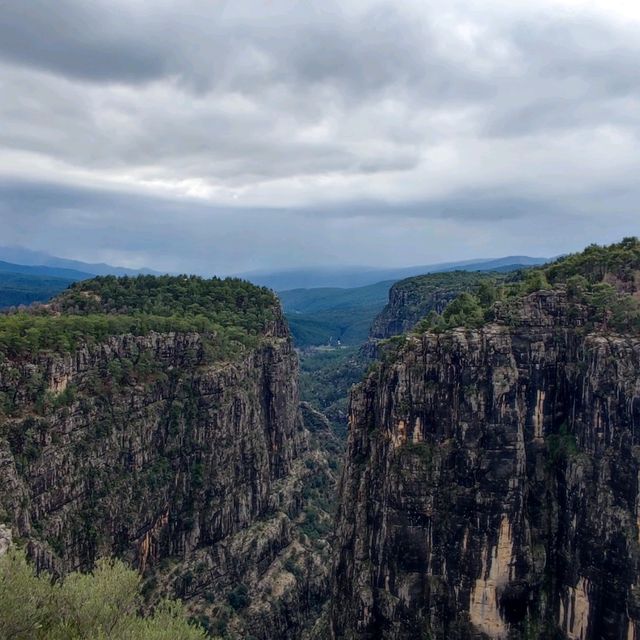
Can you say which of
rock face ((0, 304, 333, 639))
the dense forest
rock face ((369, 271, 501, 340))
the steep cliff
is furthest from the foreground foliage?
rock face ((369, 271, 501, 340))

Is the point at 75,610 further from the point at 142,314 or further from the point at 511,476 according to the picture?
the point at 142,314

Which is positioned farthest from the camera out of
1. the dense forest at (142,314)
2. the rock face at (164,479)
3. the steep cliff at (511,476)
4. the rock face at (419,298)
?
the rock face at (419,298)

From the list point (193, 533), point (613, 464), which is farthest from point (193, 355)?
point (613, 464)

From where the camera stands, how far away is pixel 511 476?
46344mm

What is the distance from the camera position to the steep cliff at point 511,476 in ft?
144

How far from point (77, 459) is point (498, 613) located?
44807 mm

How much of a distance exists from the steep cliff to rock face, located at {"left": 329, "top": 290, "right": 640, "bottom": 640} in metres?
0.08

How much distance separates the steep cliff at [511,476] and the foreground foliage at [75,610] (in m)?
20.7

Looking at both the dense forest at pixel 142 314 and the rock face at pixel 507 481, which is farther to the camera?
the dense forest at pixel 142 314

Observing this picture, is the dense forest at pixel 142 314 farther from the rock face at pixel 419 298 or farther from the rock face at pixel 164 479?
the rock face at pixel 419 298

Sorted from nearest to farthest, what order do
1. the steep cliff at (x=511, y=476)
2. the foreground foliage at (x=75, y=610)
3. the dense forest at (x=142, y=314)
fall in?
the foreground foliage at (x=75, y=610)
the steep cliff at (x=511, y=476)
the dense forest at (x=142, y=314)

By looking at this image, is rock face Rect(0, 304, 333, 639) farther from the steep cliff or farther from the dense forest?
the steep cliff

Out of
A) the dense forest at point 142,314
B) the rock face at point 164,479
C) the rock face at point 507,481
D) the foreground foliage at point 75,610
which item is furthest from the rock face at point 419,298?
the foreground foliage at point 75,610

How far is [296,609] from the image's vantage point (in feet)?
254
